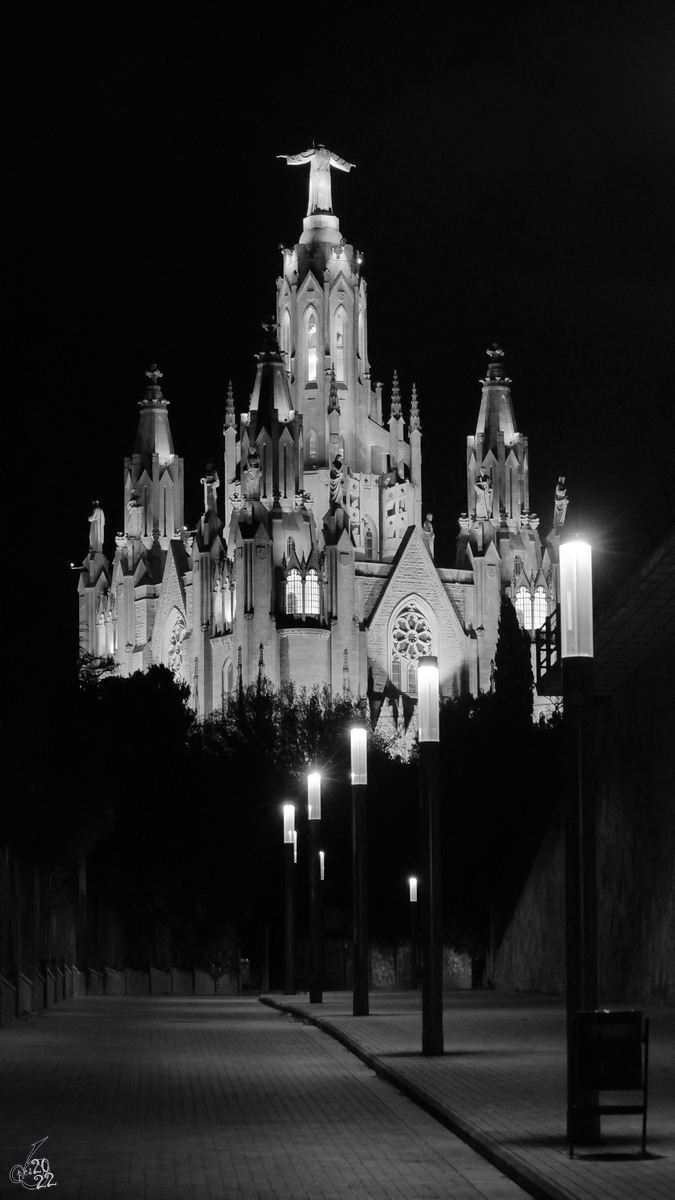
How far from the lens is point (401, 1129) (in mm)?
14273

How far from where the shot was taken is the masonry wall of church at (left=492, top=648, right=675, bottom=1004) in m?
31.8

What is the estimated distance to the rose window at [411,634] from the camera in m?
110

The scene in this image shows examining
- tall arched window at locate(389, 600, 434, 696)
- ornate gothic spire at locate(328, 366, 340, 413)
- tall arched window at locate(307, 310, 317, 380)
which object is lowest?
tall arched window at locate(389, 600, 434, 696)

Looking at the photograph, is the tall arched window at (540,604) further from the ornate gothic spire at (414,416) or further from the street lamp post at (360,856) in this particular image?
the street lamp post at (360,856)

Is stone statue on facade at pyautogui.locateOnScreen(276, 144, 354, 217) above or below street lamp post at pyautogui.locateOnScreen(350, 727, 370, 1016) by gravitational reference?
above

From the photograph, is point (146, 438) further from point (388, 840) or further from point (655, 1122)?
point (655, 1122)

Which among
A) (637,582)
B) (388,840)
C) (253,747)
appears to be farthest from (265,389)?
(637,582)

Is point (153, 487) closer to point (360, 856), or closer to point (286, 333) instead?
point (286, 333)

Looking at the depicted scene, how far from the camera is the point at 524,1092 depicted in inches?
643

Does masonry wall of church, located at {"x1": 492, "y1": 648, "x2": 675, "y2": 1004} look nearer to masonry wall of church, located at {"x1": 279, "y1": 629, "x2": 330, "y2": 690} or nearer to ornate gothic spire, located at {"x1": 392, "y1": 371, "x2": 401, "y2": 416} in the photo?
masonry wall of church, located at {"x1": 279, "y1": 629, "x2": 330, "y2": 690}

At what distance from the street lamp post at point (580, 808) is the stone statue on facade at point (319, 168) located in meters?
105

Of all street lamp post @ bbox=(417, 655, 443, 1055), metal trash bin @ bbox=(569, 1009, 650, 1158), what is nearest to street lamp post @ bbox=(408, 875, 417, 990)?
street lamp post @ bbox=(417, 655, 443, 1055)

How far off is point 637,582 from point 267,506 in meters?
79.3

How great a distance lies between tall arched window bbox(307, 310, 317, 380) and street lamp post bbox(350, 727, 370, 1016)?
86.0 metres
